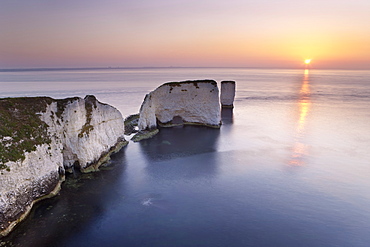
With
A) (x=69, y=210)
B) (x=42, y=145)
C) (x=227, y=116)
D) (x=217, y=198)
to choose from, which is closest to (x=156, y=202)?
(x=217, y=198)

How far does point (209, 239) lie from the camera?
657 inches

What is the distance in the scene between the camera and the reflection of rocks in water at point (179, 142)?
33219 mm

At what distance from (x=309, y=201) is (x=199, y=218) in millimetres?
10035

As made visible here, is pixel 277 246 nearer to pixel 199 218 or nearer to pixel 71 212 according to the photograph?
pixel 199 218

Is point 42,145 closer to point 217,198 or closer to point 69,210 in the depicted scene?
point 69,210

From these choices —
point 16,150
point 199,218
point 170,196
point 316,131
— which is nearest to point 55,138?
point 16,150

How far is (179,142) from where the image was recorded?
38000 mm

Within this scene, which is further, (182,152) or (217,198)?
(182,152)

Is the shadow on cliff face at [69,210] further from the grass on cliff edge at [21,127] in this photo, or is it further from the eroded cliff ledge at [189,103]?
the eroded cliff ledge at [189,103]

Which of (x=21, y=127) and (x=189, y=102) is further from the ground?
(x=21, y=127)

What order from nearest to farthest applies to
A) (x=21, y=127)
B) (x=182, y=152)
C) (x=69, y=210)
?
1. (x=69, y=210)
2. (x=21, y=127)
3. (x=182, y=152)

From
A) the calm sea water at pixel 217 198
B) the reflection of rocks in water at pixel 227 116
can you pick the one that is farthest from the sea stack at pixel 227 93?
the calm sea water at pixel 217 198

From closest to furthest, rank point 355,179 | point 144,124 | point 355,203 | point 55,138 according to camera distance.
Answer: point 355,203, point 55,138, point 355,179, point 144,124

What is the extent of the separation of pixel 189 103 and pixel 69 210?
102ft
